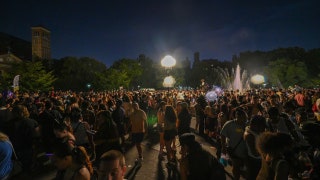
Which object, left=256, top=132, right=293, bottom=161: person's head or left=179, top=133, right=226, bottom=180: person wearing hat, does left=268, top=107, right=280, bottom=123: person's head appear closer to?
left=256, top=132, right=293, bottom=161: person's head

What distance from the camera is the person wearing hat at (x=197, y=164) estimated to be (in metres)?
3.36

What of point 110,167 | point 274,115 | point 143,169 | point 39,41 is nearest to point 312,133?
point 274,115

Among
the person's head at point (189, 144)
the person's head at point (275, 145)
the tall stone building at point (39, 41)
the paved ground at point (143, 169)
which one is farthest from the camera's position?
the tall stone building at point (39, 41)

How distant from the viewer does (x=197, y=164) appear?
11.1 feet

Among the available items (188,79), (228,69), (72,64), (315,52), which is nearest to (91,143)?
(72,64)

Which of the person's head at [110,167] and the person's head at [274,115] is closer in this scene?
the person's head at [110,167]

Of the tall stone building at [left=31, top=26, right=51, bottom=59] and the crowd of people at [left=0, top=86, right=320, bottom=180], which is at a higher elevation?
the tall stone building at [left=31, top=26, right=51, bottom=59]

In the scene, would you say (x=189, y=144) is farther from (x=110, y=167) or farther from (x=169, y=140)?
(x=169, y=140)

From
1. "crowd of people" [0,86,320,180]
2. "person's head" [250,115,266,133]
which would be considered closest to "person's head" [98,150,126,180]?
"crowd of people" [0,86,320,180]

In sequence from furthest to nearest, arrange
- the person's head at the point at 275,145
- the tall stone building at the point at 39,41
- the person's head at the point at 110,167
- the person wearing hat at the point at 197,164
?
the tall stone building at the point at 39,41, the person wearing hat at the point at 197,164, the person's head at the point at 275,145, the person's head at the point at 110,167

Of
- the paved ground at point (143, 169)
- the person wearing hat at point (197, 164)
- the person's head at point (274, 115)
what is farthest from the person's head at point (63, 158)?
the person's head at point (274, 115)

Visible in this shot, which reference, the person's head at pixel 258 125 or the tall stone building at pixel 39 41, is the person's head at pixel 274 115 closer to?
the person's head at pixel 258 125

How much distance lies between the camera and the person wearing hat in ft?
11.0

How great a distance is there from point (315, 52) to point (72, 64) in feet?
215
